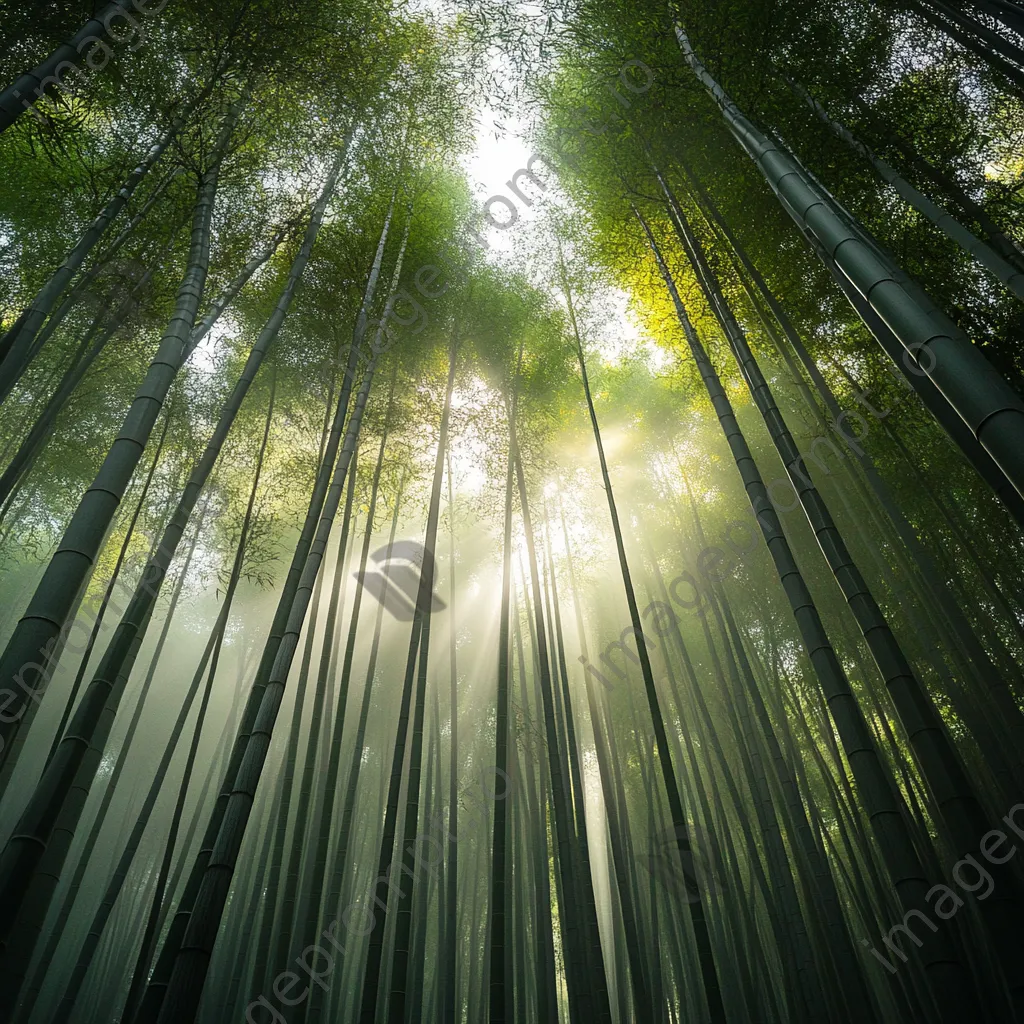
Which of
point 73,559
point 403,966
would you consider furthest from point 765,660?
point 73,559

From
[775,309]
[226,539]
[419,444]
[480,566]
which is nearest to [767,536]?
[775,309]

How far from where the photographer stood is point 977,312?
12.0 ft

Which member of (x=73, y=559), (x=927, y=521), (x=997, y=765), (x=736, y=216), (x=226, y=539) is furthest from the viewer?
(x=226, y=539)

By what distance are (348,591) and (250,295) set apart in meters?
4.78

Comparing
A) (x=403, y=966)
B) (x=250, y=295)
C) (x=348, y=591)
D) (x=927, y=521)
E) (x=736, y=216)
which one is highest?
(x=348, y=591)

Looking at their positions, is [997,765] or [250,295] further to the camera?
[250,295]

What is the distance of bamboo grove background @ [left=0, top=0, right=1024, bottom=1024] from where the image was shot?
185 centimetres

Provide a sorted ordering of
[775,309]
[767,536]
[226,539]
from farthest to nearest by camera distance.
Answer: [226,539] < [775,309] < [767,536]

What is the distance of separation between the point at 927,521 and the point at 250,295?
5.30m

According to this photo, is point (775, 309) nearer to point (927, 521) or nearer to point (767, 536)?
point (767, 536)

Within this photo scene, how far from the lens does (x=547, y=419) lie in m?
6.26

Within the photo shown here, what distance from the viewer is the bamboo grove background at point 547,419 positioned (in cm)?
185

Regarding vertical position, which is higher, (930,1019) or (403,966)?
(403,966)

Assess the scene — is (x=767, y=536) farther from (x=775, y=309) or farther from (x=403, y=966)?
(x=403, y=966)
